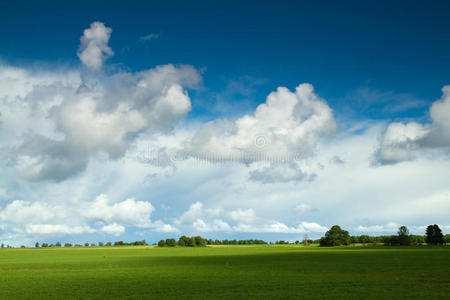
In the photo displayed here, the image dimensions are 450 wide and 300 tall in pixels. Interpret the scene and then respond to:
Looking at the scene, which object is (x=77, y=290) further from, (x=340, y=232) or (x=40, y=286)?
(x=340, y=232)

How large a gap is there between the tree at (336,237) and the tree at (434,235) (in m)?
31.7

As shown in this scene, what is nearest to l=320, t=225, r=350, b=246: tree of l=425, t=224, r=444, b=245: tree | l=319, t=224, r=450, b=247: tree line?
l=319, t=224, r=450, b=247: tree line

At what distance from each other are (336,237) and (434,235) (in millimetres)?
38503

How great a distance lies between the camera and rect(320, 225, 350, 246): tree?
153000 millimetres

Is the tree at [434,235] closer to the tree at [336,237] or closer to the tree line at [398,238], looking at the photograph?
the tree line at [398,238]

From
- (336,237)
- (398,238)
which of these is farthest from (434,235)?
(336,237)

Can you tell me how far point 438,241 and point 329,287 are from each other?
145 m

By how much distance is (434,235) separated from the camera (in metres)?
145

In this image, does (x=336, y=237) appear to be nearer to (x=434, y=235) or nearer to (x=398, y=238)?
(x=398, y=238)

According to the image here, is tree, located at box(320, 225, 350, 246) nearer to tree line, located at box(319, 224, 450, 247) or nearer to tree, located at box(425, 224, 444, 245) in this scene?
tree line, located at box(319, 224, 450, 247)

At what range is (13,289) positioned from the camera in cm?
2745

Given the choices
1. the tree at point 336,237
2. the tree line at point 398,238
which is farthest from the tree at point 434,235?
the tree at point 336,237

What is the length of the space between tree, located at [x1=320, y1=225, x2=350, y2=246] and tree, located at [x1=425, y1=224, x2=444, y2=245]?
104 feet

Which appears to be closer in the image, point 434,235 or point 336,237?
point 434,235
